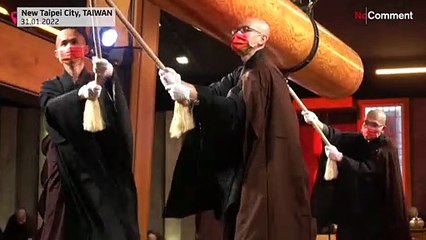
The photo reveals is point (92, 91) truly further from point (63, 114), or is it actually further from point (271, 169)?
point (271, 169)

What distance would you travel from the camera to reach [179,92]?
1938 mm

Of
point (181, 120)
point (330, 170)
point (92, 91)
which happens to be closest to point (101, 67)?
point (92, 91)

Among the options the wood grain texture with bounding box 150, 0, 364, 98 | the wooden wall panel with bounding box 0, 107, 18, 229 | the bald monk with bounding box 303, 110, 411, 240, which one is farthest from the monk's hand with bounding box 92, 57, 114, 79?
the wooden wall panel with bounding box 0, 107, 18, 229

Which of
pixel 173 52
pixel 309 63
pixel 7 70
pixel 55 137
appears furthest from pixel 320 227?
pixel 173 52

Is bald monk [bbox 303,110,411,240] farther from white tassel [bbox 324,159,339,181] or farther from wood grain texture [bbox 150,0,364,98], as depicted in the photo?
wood grain texture [bbox 150,0,364,98]

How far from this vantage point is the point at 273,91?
2.18 m

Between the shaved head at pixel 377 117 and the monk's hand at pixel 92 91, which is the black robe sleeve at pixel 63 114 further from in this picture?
the shaved head at pixel 377 117

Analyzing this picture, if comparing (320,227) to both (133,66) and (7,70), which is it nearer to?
(133,66)

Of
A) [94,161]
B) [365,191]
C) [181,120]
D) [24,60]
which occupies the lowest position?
[365,191]

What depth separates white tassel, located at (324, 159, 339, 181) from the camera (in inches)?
125

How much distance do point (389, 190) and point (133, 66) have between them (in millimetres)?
1609

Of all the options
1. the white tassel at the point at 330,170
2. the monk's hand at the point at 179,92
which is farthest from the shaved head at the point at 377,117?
the monk's hand at the point at 179,92

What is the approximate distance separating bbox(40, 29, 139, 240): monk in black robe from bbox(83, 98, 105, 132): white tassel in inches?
4.0

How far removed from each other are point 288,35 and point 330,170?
0.76 metres
